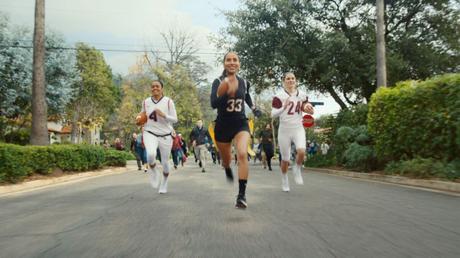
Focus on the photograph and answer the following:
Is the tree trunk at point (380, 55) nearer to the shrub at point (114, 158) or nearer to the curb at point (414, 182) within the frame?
the curb at point (414, 182)

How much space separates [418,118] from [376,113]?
2.59 metres

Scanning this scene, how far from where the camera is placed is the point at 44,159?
1298cm

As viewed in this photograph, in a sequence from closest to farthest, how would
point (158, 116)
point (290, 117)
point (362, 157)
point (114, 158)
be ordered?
point (158, 116)
point (290, 117)
point (362, 157)
point (114, 158)

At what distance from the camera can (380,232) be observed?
448 cm

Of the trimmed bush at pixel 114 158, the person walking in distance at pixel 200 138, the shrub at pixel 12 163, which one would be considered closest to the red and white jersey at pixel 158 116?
the shrub at pixel 12 163

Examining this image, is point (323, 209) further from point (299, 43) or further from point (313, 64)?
point (299, 43)

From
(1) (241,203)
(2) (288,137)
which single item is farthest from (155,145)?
(1) (241,203)

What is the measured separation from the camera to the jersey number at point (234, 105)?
642 centimetres

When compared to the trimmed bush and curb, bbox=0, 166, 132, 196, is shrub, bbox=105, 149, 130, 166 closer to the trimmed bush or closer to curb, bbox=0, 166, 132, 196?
the trimmed bush

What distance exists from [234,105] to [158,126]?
2.66 meters

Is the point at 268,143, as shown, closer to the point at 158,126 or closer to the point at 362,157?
the point at 362,157

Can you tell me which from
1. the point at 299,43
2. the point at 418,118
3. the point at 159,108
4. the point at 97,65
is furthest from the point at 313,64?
the point at 97,65

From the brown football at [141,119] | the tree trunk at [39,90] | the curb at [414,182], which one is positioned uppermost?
the tree trunk at [39,90]

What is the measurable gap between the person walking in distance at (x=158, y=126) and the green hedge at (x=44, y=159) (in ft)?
12.8
